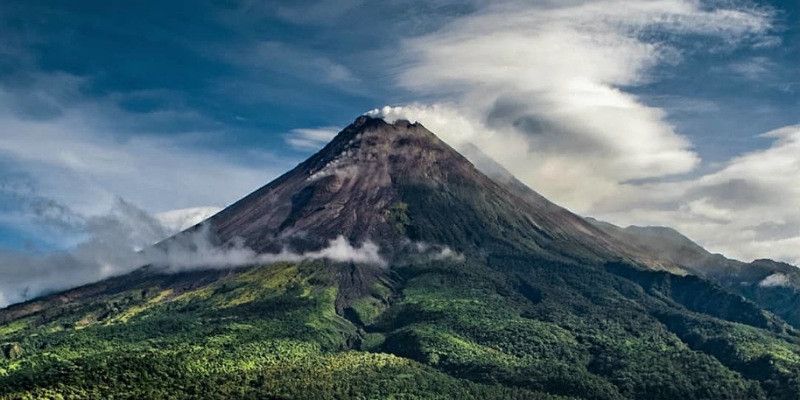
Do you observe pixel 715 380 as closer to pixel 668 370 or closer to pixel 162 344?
pixel 668 370

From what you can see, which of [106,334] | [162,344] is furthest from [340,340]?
[106,334]

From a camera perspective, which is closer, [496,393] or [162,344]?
[496,393]

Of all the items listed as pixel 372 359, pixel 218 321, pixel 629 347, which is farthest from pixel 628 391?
pixel 218 321

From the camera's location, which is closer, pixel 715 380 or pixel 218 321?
pixel 715 380

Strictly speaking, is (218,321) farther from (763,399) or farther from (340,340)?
(763,399)

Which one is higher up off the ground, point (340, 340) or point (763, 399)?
point (340, 340)

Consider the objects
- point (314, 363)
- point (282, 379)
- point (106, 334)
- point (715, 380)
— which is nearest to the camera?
point (282, 379)

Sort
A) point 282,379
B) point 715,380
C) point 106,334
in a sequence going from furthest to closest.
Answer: point 106,334
point 715,380
point 282,379

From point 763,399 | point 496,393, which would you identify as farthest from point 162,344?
point 763,399
